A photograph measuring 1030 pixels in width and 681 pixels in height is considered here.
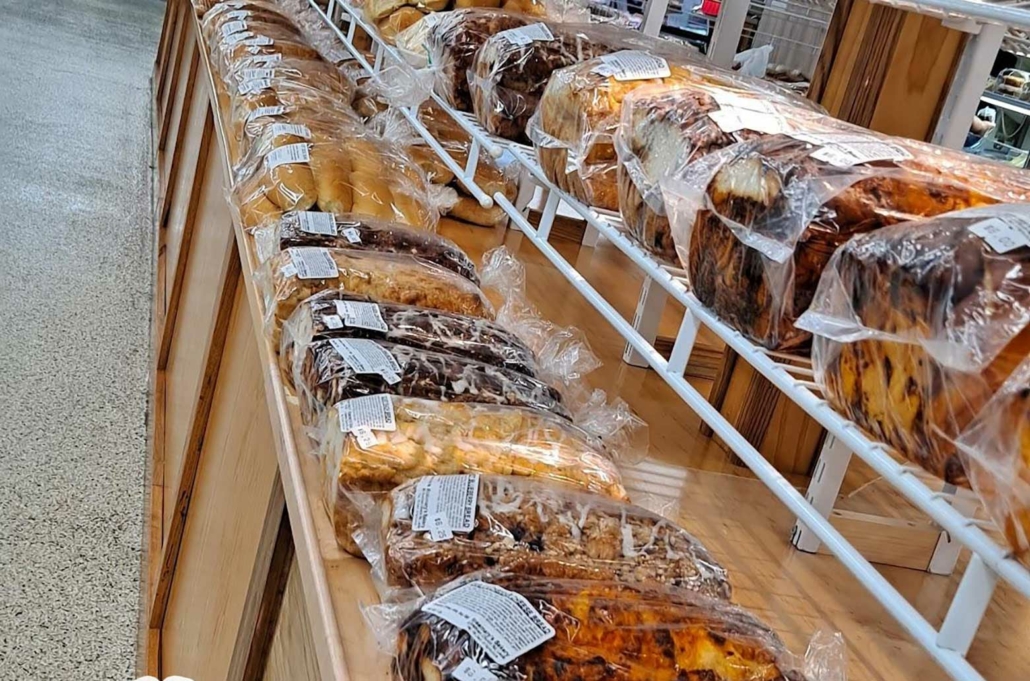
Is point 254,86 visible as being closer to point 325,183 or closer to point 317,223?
point 325,183

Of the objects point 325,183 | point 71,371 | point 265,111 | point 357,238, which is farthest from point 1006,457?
point 71,371

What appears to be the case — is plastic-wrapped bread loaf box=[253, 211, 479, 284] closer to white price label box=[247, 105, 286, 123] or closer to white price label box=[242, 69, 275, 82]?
white price label box=[247, 105, 286, 123]

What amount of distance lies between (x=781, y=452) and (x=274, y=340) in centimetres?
70

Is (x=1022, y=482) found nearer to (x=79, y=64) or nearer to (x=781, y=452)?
(x=781, y=452)

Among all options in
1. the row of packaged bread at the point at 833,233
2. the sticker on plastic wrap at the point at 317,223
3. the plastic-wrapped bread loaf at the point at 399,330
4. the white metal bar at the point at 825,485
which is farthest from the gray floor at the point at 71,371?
the row of packaged bread at the point at 833,233

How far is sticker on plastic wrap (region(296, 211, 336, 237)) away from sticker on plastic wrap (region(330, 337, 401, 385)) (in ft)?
1.32

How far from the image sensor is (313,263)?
1.35m

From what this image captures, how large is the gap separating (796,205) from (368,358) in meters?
0.51

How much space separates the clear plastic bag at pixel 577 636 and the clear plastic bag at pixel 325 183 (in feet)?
3.54

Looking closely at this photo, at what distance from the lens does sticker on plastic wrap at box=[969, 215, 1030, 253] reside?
1.84ft

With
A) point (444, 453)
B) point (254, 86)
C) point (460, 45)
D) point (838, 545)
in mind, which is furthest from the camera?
point (254, 86)

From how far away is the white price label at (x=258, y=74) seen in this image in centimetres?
233

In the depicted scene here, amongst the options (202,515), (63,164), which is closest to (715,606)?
(202,515)

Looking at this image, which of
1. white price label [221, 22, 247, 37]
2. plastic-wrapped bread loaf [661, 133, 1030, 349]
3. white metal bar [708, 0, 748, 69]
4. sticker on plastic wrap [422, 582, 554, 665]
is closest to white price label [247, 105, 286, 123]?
white price label [221, 22, 247, 37]
